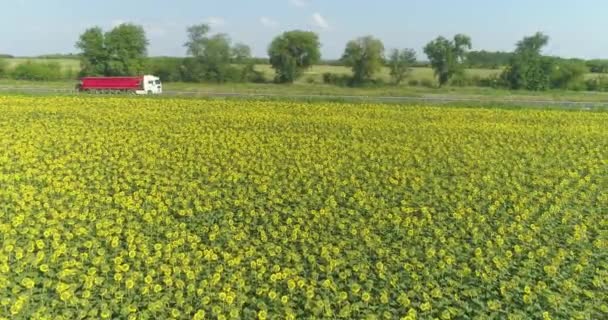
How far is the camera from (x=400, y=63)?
129 feet

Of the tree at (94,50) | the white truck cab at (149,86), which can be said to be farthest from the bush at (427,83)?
the tree at (94,50)

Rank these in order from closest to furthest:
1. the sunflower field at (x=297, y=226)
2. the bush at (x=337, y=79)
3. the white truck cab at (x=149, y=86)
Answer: the sunflower field at (x=297, y=226), the white truck cab at (x=149, y=86), the bush at (x=337, y=79)

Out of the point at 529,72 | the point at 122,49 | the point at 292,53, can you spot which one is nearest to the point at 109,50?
the point at 122,49

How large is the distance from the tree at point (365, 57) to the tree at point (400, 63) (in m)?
1.05

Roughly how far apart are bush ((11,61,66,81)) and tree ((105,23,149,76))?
20.1 ft

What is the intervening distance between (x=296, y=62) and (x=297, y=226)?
35837 mm

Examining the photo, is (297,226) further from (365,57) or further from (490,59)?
(490,59)

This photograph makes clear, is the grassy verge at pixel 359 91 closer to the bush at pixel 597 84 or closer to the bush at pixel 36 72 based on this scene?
the bush at pixel 36 72

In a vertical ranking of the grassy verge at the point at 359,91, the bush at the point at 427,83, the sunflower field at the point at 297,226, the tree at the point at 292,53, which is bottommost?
the sunflower field at the point at 297,226

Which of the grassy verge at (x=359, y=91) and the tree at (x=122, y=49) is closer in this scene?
the grassy verge at (x=359, y=91)

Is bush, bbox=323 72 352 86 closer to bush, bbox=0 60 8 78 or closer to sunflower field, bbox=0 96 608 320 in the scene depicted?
sunflower field, bbox=0 96 608 320

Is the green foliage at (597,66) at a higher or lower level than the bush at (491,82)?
higher

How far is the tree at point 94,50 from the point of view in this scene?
40.7m

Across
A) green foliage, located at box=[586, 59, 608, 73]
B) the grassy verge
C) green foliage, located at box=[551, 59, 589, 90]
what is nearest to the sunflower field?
the grassy verge
